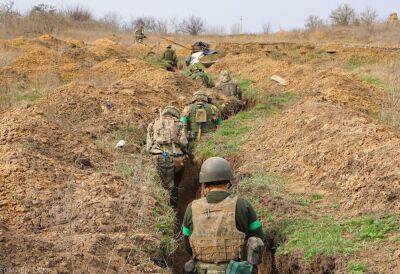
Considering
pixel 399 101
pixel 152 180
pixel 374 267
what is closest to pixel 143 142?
pixel 152 180

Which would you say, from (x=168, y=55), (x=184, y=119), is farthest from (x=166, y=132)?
(x=168, y=55)

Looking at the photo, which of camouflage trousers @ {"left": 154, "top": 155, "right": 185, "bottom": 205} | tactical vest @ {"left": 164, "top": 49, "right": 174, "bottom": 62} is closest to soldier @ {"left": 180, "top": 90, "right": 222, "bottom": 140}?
camouflage trousers @ {"left": 154, "top": 155, "right": 185, "bottom": 205}

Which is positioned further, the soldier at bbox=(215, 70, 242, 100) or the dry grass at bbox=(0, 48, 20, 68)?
the dry grass at bbox=(0, 48, 20, 68)

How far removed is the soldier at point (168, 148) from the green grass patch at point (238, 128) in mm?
1184

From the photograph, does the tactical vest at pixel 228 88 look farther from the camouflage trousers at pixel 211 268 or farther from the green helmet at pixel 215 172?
the camouflage trousers at pixel 211 268

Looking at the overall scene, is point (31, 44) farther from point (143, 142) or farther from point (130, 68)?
point (143, 142)

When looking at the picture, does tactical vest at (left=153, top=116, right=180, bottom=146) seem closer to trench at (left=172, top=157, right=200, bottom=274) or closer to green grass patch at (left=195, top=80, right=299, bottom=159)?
trench at (left=172, top=157, right=200, bottom=274)

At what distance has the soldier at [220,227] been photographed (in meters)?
4.57

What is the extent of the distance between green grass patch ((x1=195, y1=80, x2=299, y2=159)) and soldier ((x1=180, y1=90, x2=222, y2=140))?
0.79 feet

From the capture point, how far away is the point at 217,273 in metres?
4.64

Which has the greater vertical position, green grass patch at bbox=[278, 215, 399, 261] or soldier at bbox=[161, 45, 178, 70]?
soldier at bbox=[161, 45, 178, 70]

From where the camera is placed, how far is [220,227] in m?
4.58

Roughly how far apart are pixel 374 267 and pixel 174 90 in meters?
11.1

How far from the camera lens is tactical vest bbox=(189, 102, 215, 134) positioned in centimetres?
1063
